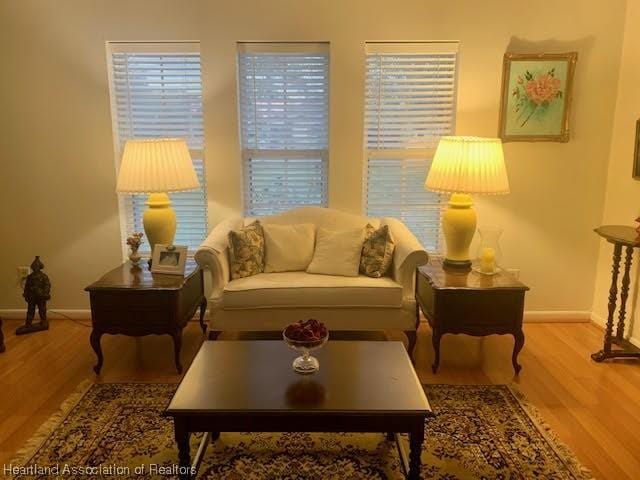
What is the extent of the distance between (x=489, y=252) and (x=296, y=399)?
68.5 inches

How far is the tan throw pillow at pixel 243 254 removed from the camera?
327 cm

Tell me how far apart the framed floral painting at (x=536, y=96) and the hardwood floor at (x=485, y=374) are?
4.62 feet

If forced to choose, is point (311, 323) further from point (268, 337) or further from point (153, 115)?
point (153, 115)

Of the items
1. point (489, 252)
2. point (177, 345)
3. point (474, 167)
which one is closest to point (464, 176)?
point (474, 167)

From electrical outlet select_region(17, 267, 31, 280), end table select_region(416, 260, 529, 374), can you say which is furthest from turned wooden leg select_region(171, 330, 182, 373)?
electrical outlet select_region(17, 267, 31, 280)

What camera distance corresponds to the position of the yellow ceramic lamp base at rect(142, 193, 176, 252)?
3.32m

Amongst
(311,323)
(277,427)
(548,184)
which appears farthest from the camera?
(548,184)

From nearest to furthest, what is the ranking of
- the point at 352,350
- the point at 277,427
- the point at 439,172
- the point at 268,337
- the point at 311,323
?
the point at 277,427 < the point at 311,323 < the point at 352,350 < the point at 439,172 < the point at 268,337

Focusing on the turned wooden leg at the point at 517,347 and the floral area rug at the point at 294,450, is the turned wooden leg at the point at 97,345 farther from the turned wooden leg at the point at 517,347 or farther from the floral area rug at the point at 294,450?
the turned wooden leg at the point at 517,347

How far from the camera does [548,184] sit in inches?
147

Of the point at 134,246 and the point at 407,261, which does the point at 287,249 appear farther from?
the point at 134,246

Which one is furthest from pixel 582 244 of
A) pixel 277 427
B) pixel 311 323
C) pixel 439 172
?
pixel 277 427

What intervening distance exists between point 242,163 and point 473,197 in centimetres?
168

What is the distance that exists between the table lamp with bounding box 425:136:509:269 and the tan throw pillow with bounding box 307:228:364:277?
580 mm
